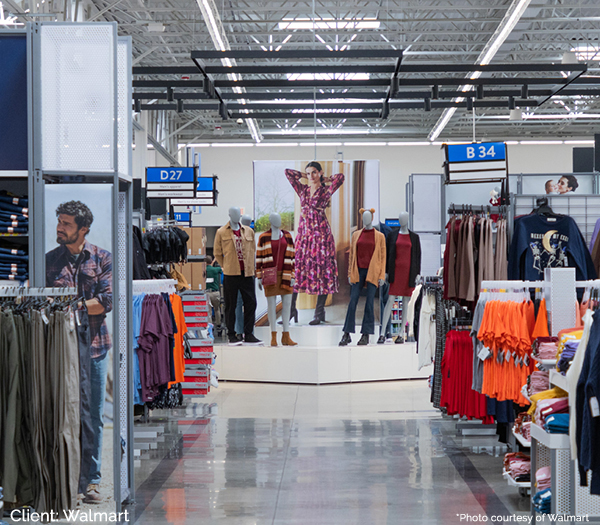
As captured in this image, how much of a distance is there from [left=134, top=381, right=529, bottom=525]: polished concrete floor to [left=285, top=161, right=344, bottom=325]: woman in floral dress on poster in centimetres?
246

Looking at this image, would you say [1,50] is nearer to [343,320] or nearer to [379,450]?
[379,450]

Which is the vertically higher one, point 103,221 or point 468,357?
point 103,221

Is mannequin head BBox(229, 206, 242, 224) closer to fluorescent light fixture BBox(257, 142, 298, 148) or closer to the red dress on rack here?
the red dress on rack

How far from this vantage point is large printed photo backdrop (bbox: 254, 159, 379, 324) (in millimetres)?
10078

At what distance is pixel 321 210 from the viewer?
10.2 metres

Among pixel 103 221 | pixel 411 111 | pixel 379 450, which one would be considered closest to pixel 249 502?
pixel 379 450

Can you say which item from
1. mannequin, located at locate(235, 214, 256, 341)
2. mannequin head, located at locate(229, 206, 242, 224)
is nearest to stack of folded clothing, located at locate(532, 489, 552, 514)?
mannequin head, located at locate(229, 206, 242, 224)

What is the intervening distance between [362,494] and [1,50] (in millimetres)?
3552

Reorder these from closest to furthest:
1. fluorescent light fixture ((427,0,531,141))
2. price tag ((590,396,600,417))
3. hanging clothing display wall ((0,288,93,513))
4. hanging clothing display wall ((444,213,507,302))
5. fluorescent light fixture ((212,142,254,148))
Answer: price tag ((590,396,600,417)) → hanging clothing display wall ((0,288,93,513)) → hanging clothing display wall ((444,213,507,302)) → fluorescent light fixture ((427,0,531,141)) → fluorescent light fixture ((212,142,254,148))

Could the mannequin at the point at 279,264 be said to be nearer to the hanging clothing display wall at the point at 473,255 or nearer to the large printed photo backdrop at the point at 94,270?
the hanging clothing display wall at the point at 473,255

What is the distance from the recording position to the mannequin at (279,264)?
32.0 ft

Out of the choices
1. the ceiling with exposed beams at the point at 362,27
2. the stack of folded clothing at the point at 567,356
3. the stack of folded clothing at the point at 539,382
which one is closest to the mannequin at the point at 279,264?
the ceiling with exposed beams at the point at 362,27

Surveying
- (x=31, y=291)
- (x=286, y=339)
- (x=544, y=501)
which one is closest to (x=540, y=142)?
(x=286, y=339)

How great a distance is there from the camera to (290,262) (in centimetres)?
989
